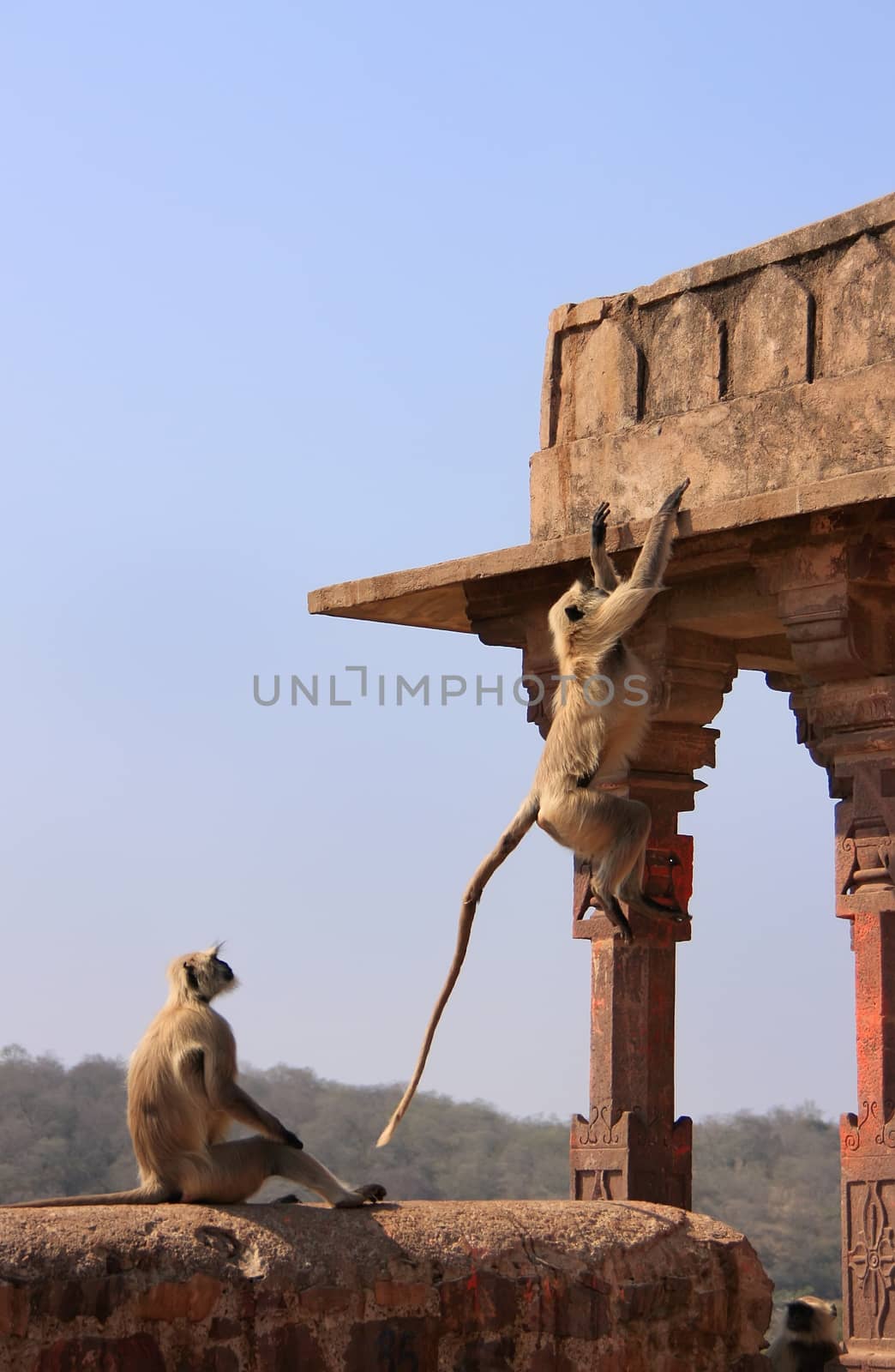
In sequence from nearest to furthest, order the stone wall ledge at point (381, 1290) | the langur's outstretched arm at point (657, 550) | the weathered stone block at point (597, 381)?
1. the stone wall ledge at point (381, 1290)
2. the langur's outstretched arm at point (657, 550)
3. the weathered stone block at point (597, 381)

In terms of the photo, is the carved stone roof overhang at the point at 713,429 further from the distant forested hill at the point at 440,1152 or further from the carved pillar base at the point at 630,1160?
the distant forested hill at the point at 440,1152

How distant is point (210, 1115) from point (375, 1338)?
0.82 m

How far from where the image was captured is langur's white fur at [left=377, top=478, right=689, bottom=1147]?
8.16 m

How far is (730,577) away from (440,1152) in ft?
109

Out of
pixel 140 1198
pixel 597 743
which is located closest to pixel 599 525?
pixel 597 743

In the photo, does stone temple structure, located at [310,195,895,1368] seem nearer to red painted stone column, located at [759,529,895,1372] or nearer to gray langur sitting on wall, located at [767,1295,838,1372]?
red painted stone column, located at [759,529,895,1372]

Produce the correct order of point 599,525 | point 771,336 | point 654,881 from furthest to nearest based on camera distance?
point 654,881
point 771,336
point 599,525

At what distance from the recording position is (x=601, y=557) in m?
8.31

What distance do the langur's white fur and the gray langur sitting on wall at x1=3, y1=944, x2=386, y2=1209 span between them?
1.74m

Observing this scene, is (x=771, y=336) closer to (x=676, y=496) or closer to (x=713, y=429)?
(x=713, y=429)

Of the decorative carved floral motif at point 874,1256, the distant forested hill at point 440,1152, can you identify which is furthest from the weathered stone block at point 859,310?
the distant forested hill at point 440,1152

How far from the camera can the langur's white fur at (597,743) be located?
26.8 ft

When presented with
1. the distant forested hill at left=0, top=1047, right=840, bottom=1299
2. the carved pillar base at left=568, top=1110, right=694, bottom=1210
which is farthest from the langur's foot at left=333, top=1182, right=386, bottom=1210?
the distant forested hill at left=0, top=1047, right=840, bottom=1299

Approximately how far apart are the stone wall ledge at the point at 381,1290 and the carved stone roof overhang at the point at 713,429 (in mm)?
2513
